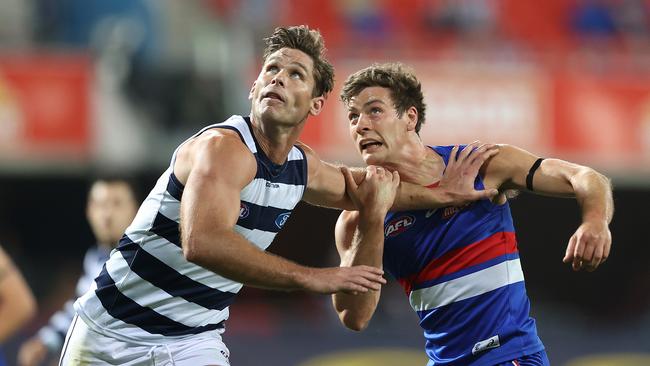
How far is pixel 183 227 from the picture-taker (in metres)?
4.56

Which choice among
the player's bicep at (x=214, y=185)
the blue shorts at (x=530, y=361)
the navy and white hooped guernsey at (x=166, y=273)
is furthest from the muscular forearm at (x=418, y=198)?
the player's bicep at (x=214, y=185)

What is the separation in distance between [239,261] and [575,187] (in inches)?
70.9

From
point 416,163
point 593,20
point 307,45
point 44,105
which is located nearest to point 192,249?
point 307,45

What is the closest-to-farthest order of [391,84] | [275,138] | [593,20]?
[275,138], [391,84], [593,20]

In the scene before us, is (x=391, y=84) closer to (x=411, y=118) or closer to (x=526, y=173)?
(x=411, y=118)

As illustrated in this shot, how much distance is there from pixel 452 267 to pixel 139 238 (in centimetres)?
161

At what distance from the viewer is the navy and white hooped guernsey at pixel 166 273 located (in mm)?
5016

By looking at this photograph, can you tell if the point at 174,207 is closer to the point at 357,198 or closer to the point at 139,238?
the point at 139,238

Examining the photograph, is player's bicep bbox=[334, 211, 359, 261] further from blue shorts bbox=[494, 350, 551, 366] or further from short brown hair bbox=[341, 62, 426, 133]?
blue shorts bbox=[494, 350, 551, 366]

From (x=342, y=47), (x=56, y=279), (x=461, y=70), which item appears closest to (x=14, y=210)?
(x=56, y=279)

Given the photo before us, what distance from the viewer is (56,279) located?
14.6 metres

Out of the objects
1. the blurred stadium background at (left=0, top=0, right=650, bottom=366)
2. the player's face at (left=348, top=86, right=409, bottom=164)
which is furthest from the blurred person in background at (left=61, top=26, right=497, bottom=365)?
Result: the blurred stadium background at (left=0, top=0, right=650, bottom=366)

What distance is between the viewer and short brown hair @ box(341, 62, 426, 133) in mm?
6027

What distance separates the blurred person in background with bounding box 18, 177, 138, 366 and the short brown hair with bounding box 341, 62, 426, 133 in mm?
2888
